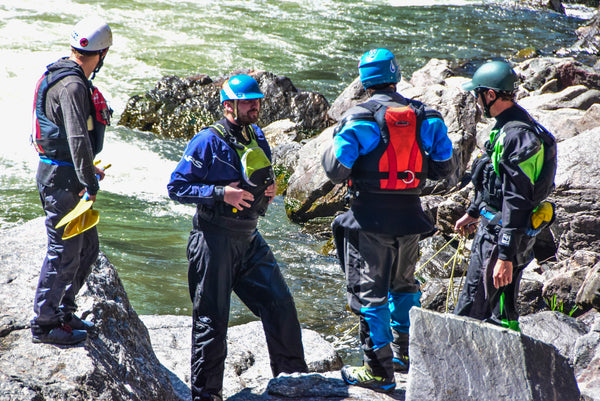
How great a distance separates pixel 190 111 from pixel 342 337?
829cm

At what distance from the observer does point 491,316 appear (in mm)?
4059

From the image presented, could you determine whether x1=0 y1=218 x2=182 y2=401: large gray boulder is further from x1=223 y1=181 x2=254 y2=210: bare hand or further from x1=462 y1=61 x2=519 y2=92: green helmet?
x1=462 y1=61 x2=519 y2=92: green helmet

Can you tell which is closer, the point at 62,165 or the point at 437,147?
the point at 62,165

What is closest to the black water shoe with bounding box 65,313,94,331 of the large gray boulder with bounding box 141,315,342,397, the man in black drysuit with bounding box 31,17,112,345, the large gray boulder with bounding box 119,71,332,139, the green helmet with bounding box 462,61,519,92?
the man in black drysuit with bounding box 31,17,112,345

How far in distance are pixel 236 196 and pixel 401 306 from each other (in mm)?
1216

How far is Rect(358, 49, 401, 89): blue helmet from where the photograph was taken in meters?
3.78

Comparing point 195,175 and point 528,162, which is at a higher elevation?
point 528,162

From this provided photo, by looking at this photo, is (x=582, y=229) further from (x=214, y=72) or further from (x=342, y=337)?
(x=214, y=72)

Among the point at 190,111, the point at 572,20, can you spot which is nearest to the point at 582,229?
the point at 190,111

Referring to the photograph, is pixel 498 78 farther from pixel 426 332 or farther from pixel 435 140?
pixel 426 332

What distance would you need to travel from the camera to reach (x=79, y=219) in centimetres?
352

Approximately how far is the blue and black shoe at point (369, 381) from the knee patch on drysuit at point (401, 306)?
1.19ft

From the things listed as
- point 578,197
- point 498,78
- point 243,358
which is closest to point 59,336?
point 243,358

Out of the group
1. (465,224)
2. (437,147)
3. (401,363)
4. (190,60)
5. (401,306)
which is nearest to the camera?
(437,147)
